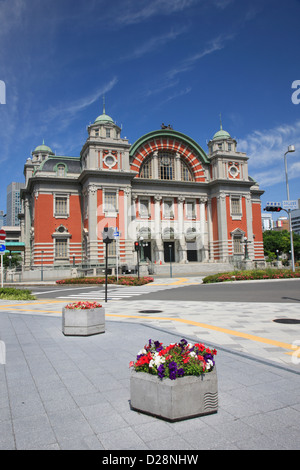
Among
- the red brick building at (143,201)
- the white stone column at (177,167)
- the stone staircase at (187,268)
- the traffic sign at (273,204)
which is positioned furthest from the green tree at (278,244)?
the traffic sign at (273,204)

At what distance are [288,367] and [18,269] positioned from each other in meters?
47.2

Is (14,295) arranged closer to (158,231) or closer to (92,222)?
(92,222)

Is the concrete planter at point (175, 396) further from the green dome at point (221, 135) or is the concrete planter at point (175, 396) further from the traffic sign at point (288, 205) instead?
the green dome at point (221, 135)

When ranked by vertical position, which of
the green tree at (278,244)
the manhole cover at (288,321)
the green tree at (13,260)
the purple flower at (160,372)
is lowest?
the manhole cover at (288,321)

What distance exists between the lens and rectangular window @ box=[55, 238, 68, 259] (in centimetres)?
4759

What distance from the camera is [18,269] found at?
157 feet

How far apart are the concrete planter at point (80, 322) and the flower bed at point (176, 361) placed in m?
4.78

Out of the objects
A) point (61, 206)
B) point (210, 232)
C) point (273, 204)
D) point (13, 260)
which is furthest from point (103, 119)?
point (13, 260)

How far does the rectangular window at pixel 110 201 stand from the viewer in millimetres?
46344

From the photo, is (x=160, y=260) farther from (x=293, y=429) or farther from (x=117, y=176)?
(x=293, y=429)

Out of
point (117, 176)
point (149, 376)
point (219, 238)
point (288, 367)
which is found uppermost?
point (117, 176)

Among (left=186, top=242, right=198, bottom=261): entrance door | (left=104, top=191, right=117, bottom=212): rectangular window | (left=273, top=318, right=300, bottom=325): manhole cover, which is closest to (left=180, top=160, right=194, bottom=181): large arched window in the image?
(left=186, top=242, right=198, bottom=261): entrance door

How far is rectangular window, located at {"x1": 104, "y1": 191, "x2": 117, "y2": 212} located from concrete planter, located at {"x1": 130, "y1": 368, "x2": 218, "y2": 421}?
42.6 meters

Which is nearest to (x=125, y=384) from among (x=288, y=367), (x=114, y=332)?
(x=288, y=367)
